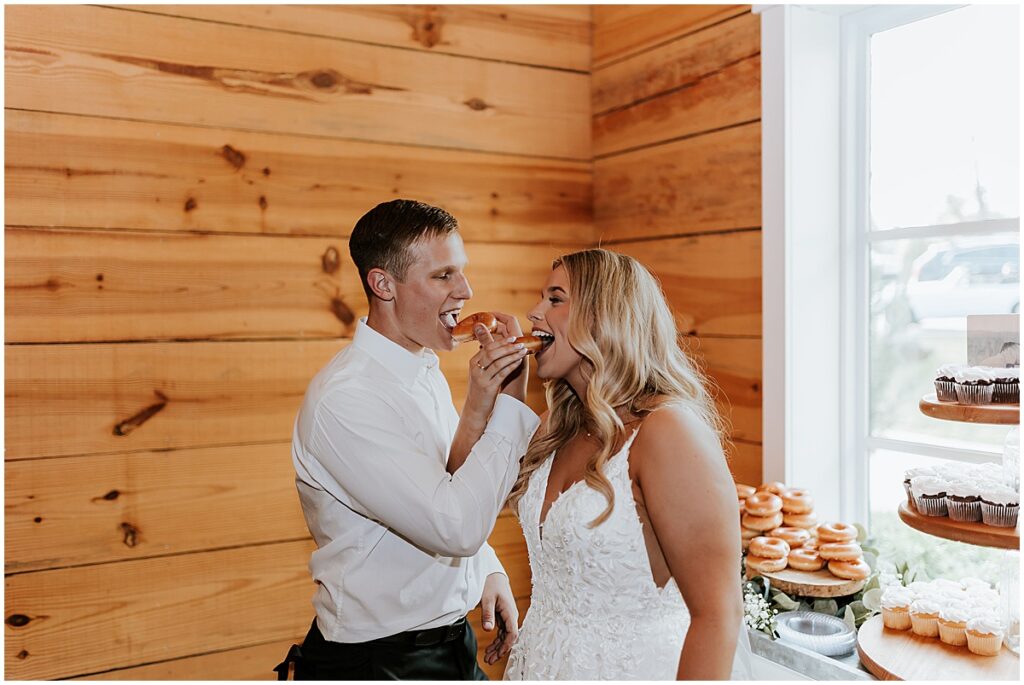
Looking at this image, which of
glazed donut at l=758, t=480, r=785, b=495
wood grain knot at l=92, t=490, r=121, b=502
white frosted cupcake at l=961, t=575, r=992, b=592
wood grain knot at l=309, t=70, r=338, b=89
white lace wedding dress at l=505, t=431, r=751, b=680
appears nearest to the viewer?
white lace wedding dress at l=505, t=431, r=751, b=680

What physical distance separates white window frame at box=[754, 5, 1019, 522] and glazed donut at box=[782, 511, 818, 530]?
0.61 ft

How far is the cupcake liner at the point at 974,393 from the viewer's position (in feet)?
5.57

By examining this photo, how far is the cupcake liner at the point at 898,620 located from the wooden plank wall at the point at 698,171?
0.73 meters

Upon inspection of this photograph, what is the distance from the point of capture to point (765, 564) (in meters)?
2.21

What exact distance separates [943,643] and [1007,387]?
1.89 feet

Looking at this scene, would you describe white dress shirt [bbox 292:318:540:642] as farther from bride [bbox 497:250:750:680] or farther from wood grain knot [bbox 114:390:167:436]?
wood grain knot [bbox 114:390:167:436]

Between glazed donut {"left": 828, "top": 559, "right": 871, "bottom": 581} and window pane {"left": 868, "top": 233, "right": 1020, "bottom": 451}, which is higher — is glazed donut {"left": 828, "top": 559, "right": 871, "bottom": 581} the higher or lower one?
the lower one

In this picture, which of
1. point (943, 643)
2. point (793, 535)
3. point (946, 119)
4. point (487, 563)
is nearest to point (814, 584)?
point (793, 535)

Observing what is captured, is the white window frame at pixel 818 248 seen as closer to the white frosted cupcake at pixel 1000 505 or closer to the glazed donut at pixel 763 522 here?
the glazed donut at pixel 763 522

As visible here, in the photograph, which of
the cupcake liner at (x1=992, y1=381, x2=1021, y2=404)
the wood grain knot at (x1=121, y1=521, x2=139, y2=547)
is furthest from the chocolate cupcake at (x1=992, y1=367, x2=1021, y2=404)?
the wood grain knot at (x1=121, y1=521, x2=139, y2=547)

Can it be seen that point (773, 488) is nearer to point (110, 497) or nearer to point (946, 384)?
point (946, 384)

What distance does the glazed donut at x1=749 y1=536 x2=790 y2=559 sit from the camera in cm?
222

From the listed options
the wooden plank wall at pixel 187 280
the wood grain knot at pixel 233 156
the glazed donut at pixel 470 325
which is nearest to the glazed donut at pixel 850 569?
the glazed donut at pixel 470 325

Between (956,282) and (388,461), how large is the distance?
61.1 inches
